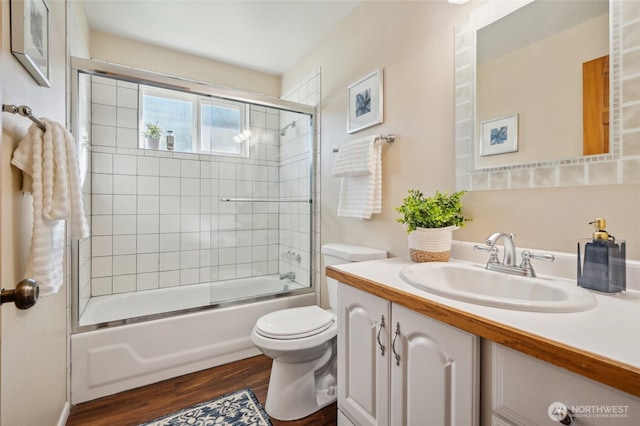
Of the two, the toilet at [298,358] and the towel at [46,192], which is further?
the toilet at [298,358]

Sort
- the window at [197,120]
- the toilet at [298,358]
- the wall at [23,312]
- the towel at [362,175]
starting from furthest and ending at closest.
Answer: the window at [197,120], the towel at [362,175], the toilet at [298,358], the wall at [23,312]

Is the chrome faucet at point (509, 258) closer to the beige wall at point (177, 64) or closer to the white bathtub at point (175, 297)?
the white bathtub at point (175, 297)

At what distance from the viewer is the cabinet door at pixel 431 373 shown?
0.73m

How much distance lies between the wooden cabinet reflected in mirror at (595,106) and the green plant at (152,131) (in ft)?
9.20

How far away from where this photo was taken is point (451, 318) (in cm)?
75

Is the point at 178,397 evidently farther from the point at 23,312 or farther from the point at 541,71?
the point at 541,71

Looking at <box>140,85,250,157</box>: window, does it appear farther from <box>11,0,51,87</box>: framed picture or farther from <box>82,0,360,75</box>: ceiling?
<box>11,0,51,87</box>: framed picture

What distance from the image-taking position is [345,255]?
174cm

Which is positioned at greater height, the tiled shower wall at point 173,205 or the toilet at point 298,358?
the tiled shower wall at point 173,205

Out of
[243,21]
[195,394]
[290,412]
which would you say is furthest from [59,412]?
[243,21]

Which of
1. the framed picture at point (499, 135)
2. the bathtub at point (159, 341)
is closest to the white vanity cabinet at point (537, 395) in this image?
the framed picture at point (499, 135)

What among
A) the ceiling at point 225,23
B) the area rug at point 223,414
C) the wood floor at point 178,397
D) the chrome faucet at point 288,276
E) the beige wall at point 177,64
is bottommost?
the wood floor at point 178,397

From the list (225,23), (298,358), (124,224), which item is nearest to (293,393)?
(298,358)

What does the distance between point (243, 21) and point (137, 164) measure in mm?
1471
